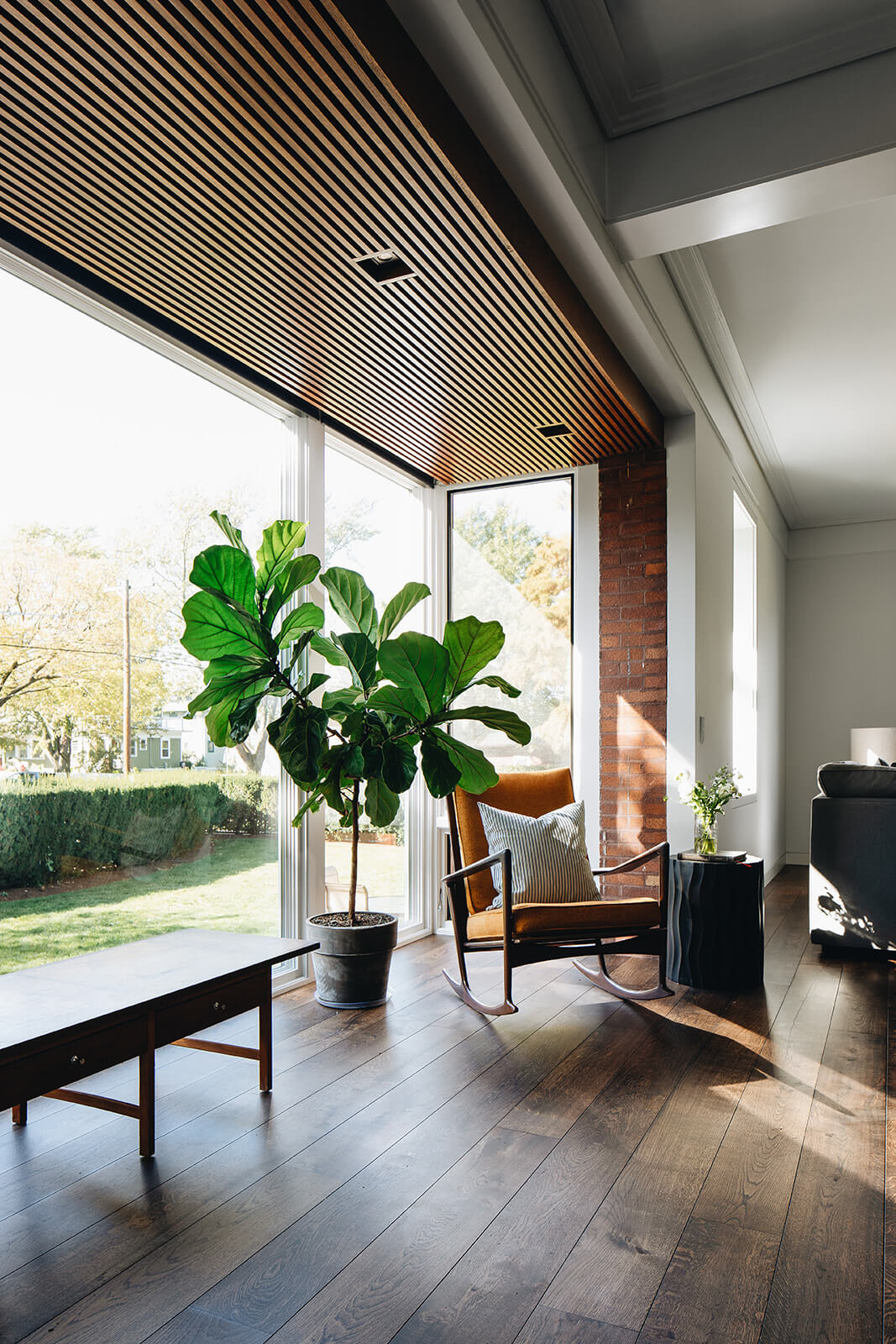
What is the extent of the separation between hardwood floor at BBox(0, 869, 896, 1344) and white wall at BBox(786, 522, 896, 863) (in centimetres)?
552

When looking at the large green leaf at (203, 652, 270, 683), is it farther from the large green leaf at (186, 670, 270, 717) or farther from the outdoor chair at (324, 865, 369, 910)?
the outdoor chair at (324, 865, 369, 910)

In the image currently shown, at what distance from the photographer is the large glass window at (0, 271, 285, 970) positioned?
9.43 ft

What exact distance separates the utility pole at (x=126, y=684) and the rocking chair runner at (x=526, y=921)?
1.28 metres

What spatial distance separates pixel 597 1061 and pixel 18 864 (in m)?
1.94

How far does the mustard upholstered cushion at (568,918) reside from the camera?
3539mm

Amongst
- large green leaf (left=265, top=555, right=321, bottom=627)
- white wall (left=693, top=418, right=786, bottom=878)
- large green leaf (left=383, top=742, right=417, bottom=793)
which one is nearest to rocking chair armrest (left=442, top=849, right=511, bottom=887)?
large green leaf (left=383, top=742, right=417, bottom=793)

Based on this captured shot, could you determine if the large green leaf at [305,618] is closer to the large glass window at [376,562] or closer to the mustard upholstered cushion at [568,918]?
the large glass window at [376,562]

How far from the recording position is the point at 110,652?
3.24 m

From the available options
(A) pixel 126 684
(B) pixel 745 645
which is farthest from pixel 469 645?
(B) pixel 745 645

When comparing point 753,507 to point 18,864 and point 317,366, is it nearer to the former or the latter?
point 317,366

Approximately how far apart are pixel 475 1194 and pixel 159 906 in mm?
1720

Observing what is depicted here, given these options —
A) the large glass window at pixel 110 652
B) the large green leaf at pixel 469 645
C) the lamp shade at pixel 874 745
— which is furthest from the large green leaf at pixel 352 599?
the lamp shade at pixel 874 745

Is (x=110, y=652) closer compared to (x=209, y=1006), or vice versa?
(x=209, y=1006)

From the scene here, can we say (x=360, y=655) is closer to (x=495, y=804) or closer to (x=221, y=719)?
(x=221, y=719)
